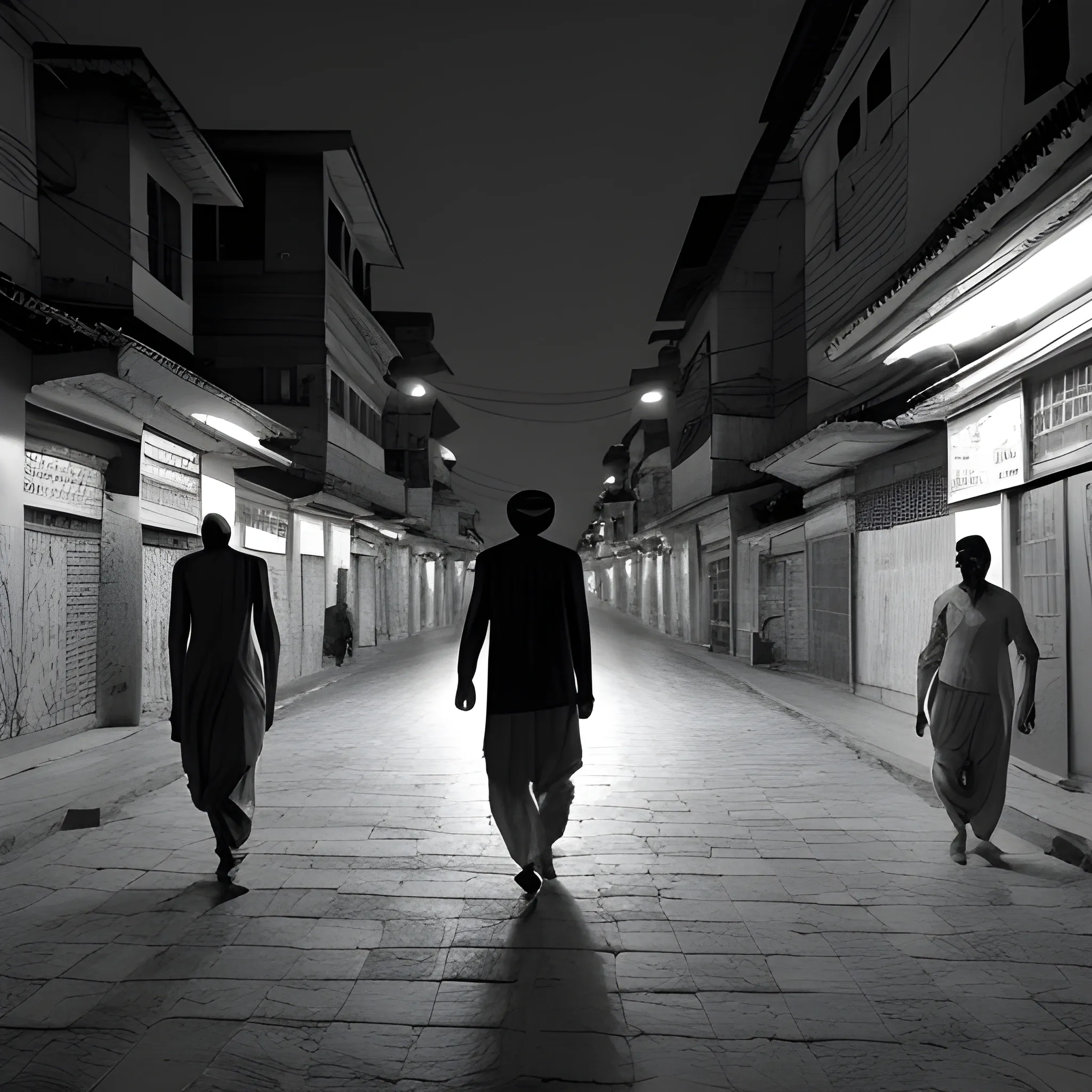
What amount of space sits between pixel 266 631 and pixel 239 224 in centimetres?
1817

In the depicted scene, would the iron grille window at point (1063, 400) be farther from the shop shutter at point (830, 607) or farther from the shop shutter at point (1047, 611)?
the shop shutter at point (830, 607)

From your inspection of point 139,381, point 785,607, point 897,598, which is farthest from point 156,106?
point 785,607

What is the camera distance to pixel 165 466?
11.4 meters

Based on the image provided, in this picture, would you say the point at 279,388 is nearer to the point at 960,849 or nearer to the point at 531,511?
the point at 531,511

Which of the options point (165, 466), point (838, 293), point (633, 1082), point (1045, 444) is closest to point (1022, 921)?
point (633, 1082)

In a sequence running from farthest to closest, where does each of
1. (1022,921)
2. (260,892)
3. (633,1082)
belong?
(260,892) → (1022,921) → (633,1082)

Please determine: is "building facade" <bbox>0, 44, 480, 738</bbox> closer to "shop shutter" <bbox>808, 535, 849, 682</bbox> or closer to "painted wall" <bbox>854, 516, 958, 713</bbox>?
"painted wall" <bbox>854, 516, 958, 713</bbox>

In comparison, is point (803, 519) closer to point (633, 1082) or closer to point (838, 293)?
point (838, 293)

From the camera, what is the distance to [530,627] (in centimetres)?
476

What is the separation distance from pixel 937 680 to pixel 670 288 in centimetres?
2347

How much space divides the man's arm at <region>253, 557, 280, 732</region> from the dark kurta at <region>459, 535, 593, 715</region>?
4.12 feet

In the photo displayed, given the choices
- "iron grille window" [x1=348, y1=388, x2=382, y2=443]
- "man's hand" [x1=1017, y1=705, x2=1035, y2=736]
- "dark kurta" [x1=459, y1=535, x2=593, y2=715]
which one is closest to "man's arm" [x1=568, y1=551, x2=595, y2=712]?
"dark kurta" [x1=459, y1=535, x2=593, y2=715]

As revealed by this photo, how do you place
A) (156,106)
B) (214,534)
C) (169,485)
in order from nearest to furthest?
(214,534), (169,485), (156,106)

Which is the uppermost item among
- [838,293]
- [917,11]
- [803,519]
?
[917,11]
